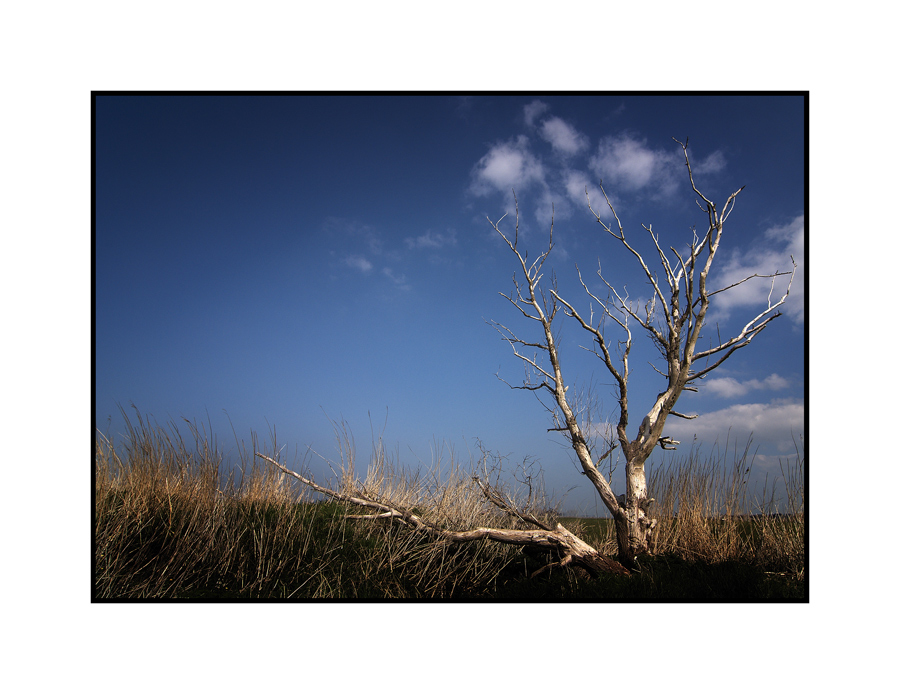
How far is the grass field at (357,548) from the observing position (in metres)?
3.46

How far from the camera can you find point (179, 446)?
4.21m

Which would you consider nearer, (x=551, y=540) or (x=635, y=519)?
(x=551, y=540)

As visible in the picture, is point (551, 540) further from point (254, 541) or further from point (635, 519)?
point (254, 541)

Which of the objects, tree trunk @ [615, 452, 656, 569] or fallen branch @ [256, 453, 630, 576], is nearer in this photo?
fallen branch @ [256, 453, 630, 576]

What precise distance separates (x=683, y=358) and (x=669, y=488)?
1.56m

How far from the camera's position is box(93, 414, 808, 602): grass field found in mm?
3459

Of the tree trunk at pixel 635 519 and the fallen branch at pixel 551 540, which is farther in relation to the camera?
the tree trunk at pixel 635 519

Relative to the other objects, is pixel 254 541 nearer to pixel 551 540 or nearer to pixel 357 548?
pixel 357 548

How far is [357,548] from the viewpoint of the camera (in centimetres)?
419

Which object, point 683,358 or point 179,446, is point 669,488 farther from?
point 179,446

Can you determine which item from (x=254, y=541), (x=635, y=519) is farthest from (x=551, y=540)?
(x=254, y=541)

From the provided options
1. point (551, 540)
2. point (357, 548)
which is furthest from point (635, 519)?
point (357, 548)

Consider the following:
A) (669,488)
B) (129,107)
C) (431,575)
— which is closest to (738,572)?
(669,488)
